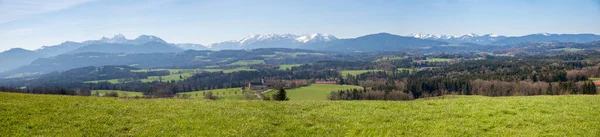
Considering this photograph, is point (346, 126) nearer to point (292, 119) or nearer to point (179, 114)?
point (292, 119)

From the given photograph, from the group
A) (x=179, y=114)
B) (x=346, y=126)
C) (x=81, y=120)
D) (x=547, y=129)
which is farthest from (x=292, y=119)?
(x=547, y=129)

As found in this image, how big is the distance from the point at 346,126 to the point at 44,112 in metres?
18.4

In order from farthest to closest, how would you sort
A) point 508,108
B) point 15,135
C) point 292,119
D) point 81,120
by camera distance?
point 508,108, point 292,119, point 81,120, point 15,135

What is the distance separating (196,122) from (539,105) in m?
23.3

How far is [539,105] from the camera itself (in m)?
25.9

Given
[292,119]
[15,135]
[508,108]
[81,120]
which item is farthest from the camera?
[508,108]

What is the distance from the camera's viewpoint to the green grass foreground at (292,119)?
19828mm

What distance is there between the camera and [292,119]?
2305cm

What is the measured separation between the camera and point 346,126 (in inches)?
844

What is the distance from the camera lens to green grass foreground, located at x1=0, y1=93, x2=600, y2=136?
65.1ft

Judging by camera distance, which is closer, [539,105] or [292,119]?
[292,119]

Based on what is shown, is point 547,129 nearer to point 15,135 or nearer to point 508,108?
point 508,108

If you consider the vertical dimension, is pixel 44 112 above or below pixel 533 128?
above

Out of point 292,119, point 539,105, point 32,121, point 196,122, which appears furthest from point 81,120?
point 539,105
